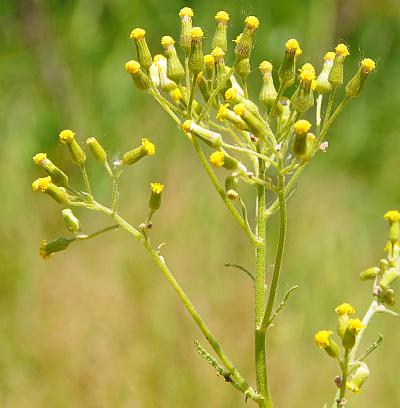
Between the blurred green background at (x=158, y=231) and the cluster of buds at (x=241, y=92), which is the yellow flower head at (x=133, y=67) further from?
the blurred green background at (x=158, y=231)

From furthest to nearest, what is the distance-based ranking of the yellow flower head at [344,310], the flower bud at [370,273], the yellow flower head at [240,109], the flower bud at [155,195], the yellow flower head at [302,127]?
the flower bud at [370,273] < the flower bud at [155,195] < the yellow flower head at [344,310] < the yellow flower head at [240,109] < the yellow flower head at [302,127]

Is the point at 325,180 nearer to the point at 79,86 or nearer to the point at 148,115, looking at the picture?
the point at 148,115

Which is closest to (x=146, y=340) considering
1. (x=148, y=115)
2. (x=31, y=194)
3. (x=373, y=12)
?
(x=31, y=194)

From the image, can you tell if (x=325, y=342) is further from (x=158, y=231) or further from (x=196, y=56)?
(x=158, y=231)

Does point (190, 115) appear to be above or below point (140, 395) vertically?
above

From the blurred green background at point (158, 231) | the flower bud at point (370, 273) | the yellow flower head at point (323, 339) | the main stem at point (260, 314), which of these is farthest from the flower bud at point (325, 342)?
the blurred green background at point (158, 231)

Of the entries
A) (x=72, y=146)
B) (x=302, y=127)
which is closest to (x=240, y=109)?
(x=302, y=127)
